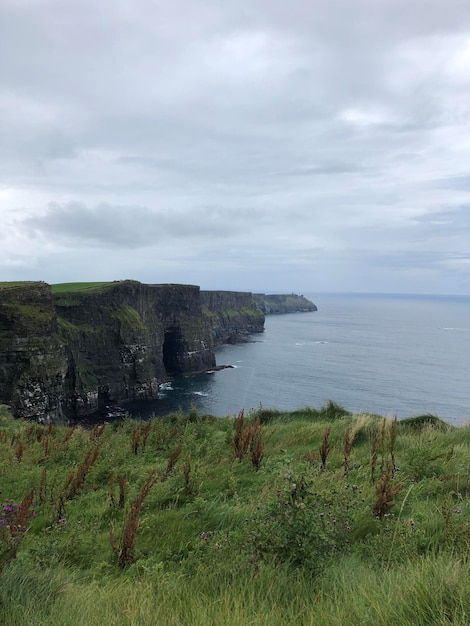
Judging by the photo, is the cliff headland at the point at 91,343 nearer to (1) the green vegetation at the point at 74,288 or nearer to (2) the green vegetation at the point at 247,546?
(1) the green vegetation at the point at 74,288

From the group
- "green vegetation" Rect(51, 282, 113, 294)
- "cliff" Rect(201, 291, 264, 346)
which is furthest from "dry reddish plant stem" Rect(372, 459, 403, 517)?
"cliff" Rect(201, 291, 264, 346)

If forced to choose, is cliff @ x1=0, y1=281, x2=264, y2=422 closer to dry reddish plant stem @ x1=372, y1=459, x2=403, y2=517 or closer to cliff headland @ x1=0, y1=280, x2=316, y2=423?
cliff headland @ x1=0, y1=280, x2=316, y2=423

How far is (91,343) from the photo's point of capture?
68312 mm

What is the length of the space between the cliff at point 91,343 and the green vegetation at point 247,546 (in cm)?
4296

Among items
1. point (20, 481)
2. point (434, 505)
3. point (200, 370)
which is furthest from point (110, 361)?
point (434, 505)

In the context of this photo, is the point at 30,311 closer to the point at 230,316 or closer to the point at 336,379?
the point at 336,379

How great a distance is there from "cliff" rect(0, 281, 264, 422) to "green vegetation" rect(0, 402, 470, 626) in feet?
141

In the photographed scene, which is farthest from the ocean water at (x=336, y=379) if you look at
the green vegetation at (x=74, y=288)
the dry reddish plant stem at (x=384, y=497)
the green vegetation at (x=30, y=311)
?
the dry reddish plant stem at (x=384, y=497)

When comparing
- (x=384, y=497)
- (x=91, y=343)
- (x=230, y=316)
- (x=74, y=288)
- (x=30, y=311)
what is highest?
(x=74, y=288)

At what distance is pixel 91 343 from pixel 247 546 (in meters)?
68.4

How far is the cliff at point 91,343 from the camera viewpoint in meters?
46.7

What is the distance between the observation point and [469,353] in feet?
360

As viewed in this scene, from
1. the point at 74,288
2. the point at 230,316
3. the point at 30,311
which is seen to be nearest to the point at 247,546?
the point at 30,311

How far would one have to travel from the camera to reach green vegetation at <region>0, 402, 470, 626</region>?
3.07 meters
